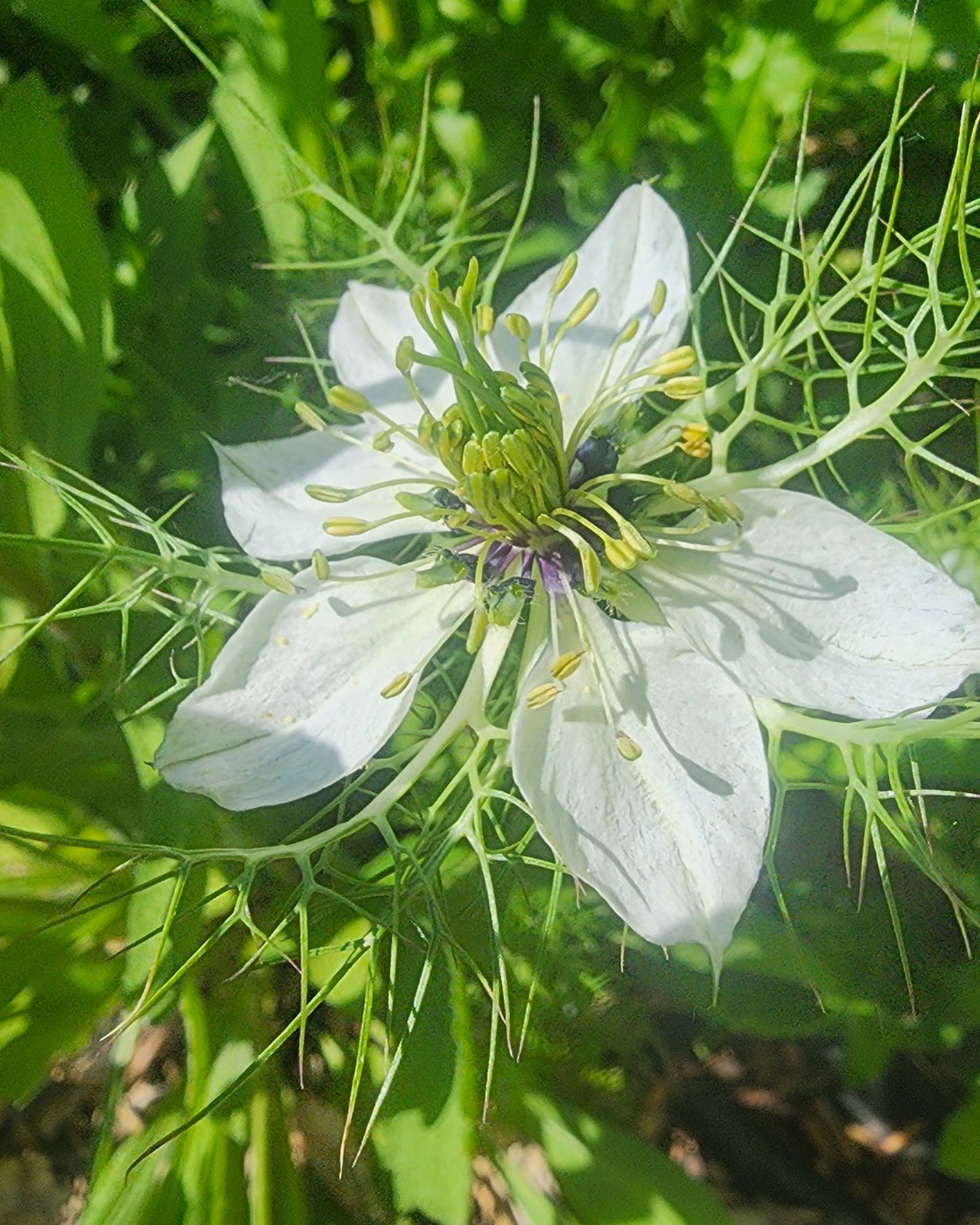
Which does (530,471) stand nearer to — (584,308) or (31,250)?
(584,308)

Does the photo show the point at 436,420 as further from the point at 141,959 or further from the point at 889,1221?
the point at 889,1221

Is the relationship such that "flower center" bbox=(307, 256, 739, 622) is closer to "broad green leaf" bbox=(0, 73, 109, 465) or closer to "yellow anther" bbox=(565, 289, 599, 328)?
"yellow anther" bbox=(565, 289, 599, 328)

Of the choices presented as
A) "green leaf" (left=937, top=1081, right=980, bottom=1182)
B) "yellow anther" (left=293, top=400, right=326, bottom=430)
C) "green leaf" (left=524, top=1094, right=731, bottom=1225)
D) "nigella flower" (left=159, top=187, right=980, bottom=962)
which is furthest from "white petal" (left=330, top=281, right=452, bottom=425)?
"green leaf" (left=937, top=1081, right=980, bottom=1182)

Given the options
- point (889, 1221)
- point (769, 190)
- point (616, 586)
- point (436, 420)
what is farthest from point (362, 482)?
point (889, 1221)

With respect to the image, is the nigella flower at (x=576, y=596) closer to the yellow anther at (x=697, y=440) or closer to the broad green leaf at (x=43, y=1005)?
the yellow anther at (x=697, y=440)

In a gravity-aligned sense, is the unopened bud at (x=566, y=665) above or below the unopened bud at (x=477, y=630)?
below

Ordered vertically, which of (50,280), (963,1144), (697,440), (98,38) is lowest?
(963,1144)

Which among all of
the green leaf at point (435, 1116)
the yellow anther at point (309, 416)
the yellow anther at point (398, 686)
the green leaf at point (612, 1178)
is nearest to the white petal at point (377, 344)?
the yellow anther at point (309, 416)

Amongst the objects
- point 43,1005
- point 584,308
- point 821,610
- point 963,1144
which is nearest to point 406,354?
point 584,308
